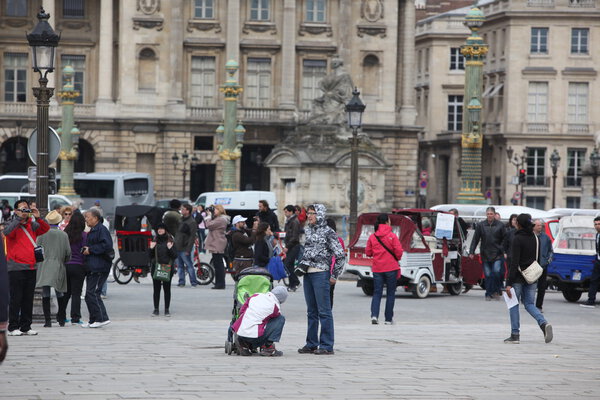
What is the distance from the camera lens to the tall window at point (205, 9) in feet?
273

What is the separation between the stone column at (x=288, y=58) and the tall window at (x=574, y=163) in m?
17.9

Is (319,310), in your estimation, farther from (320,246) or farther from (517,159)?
(517,159)

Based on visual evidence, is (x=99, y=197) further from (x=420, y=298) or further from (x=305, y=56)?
(x=420, y=298)

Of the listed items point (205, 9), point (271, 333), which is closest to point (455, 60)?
point (205, 9)

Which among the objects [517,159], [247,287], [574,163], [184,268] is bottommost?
[184,268]

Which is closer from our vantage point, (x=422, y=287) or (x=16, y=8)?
(x=422, y=287)

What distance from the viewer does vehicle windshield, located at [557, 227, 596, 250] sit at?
29.6 meters

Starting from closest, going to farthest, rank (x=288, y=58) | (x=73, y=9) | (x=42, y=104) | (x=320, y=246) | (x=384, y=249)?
1. (x=320, y=246)
2. (x=42, y=104)
3. (x=384, y=249)
4. (x=288, y=58)
5. (x=73, y=9)

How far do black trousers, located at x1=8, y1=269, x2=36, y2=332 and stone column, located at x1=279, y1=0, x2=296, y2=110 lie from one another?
6375cm

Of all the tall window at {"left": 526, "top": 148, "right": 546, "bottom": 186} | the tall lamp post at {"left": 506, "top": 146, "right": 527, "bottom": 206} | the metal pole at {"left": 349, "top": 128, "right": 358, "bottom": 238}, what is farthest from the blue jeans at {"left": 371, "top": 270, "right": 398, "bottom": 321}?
the tall window at {"left": 526, "top": 148, "right": 546, "bottom": 186}

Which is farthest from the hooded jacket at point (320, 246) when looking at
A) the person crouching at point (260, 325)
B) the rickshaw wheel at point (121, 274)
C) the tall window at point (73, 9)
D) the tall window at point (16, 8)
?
the tall window at point (73, 9)

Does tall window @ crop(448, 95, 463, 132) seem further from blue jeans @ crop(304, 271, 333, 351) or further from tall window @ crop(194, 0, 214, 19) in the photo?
blue jeans @ crop(304, 271, 333, 351)

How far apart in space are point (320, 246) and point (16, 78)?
67.7 m

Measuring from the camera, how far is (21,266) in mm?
18766
